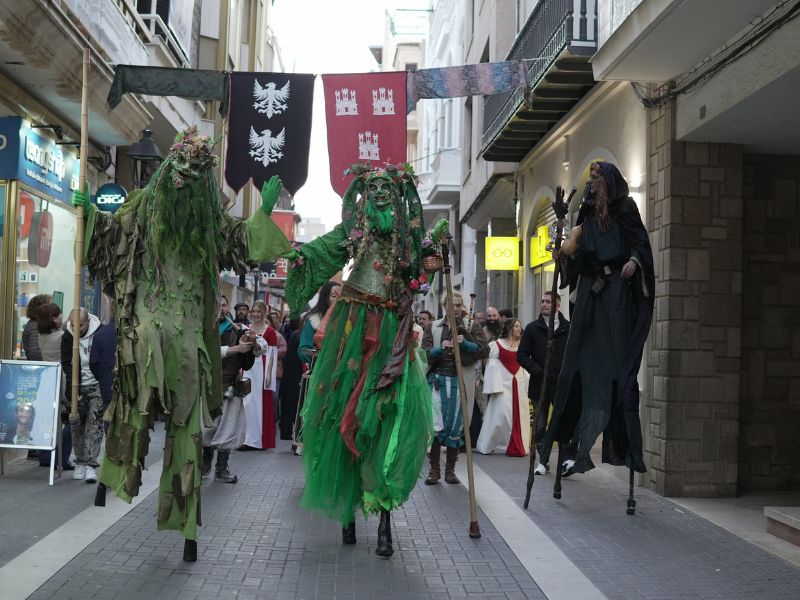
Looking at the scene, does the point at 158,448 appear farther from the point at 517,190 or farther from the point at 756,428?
the point at 517,190

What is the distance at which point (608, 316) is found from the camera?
7.64 metres

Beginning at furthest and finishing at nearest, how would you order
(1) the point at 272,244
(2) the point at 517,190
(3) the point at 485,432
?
(2) the point at 517,190 → (3) the point at 485,432 → (1) the point at 272,244

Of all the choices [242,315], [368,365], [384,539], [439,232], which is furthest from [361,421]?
[242,315]

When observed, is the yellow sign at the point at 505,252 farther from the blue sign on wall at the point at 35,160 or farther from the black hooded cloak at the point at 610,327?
the black hooded cloak at the point at 610,327

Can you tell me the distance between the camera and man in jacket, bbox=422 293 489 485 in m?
9.48

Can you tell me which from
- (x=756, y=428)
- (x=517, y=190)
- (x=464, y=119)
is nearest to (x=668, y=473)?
(x=756, y=428)

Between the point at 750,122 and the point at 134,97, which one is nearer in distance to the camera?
the point at 750,122

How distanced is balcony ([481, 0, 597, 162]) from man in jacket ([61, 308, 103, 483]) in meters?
4.99

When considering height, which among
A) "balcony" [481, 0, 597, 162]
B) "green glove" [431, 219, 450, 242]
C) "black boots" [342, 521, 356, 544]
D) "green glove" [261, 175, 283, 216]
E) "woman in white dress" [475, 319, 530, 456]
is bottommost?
"black boots" [342, 521, 356, 544]

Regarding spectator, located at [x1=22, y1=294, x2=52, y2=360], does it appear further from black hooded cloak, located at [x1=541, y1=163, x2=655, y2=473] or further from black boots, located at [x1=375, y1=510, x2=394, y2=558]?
black hooded cloak, located at [x1=541, y1=163, x2=655, y2=473]

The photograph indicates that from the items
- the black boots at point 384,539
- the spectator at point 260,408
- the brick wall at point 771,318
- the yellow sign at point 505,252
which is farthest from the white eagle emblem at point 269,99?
the yellow sign at point 505,252

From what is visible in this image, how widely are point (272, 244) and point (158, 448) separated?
20.8 feet

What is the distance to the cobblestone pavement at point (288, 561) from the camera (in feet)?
16.6

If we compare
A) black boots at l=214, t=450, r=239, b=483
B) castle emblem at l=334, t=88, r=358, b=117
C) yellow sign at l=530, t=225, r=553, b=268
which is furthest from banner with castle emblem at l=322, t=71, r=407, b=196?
yellow sign at l=530, t=225, r=553, b=268
